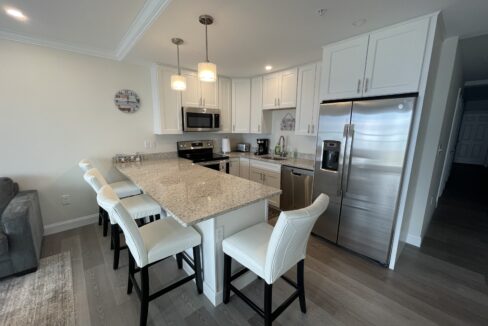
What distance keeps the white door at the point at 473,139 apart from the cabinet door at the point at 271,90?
360 inches

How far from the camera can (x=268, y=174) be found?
357cm

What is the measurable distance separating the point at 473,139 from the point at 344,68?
9857mm

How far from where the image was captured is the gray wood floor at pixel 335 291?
5.31ft

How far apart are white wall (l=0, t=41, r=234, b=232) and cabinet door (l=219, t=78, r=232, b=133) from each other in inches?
53.1

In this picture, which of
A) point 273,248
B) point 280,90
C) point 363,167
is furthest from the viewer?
point 280,90

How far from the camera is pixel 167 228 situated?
5.57 feet

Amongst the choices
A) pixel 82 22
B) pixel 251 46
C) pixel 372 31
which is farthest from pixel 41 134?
pixel 372 31

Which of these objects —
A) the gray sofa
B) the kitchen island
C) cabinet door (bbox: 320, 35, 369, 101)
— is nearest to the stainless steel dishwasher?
cabinet door (bbox: 320, 35, 369, 101)

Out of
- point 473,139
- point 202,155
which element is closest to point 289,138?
point 202,155

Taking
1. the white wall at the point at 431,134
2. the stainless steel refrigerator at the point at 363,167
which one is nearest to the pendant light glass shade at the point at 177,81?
the stainless steel refrigerator at the point at 363,167

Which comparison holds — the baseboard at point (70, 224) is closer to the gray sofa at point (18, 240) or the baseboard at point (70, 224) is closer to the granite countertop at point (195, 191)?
the gray sofa at point (18, 240)

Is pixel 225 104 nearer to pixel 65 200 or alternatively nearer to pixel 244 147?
pixel 244 147

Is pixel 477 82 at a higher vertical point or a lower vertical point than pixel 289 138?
higher

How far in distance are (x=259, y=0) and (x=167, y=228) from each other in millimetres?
2016
